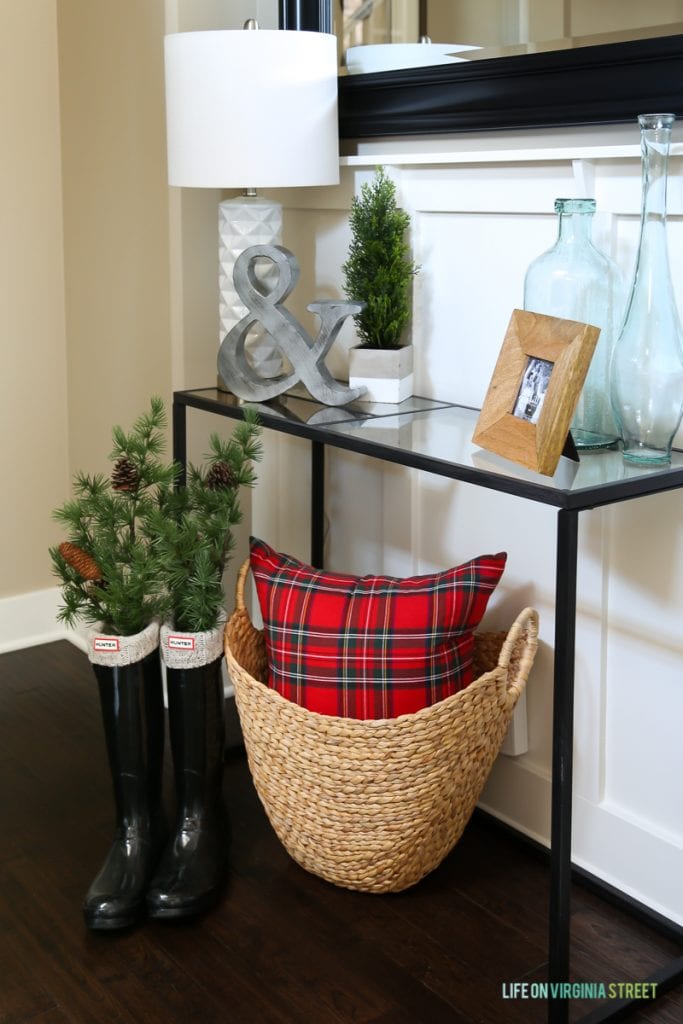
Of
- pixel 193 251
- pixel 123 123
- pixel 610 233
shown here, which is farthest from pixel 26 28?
pixel 610 233

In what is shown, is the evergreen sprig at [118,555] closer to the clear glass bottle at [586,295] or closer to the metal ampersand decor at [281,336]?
the metal ampersand decor at [281,336]

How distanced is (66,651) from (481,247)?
4.95 ft

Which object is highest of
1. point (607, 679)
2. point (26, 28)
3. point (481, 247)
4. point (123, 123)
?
point (26, 28)

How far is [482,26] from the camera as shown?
1.77m

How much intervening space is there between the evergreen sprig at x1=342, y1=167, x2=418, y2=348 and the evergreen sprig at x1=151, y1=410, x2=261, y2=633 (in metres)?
0.28

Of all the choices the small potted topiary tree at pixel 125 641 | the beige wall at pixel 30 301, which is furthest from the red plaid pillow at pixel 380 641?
the beige wall at pixel 30 301

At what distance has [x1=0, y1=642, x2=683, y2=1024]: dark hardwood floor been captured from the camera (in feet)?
5.20

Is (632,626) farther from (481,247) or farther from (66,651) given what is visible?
(66,651)

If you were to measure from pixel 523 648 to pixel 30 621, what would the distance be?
1.49 meters

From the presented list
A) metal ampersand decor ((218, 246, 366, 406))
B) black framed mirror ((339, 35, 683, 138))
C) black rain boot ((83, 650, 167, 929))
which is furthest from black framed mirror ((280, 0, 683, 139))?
black rain boot ((83, 650, 167, 929))

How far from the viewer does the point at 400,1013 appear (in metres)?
1.57

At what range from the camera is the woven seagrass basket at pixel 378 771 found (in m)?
1.67

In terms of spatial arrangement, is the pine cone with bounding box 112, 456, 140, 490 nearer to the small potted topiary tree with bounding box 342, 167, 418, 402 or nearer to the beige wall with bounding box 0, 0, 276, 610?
the small potted topiary tree with bounding box 342, 167, 418, 402

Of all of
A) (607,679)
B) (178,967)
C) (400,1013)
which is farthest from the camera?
(607,679)
